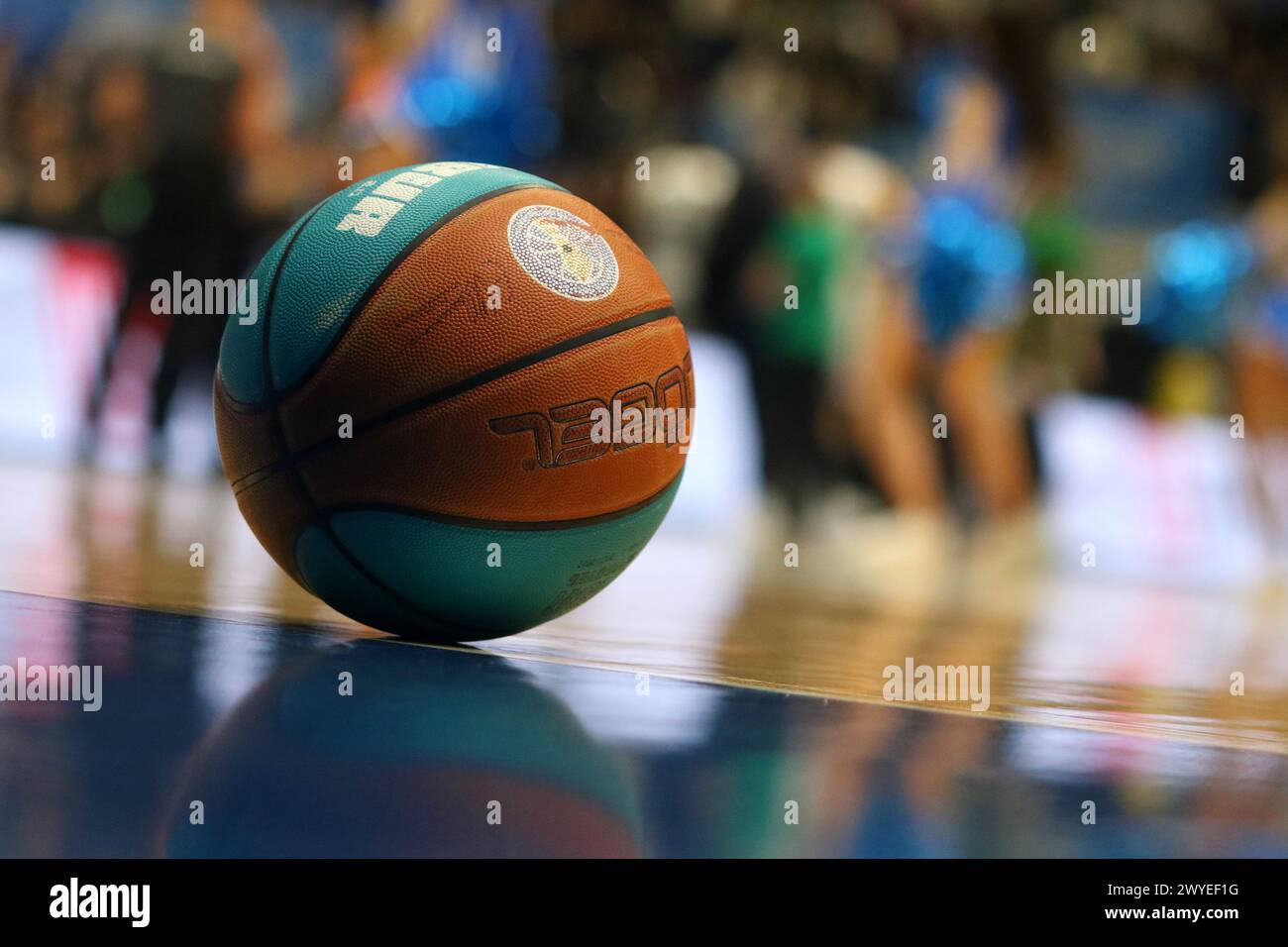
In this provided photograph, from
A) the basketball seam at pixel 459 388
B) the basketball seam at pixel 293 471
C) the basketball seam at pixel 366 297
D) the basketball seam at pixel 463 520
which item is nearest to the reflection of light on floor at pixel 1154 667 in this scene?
the basketball seam at pixel 463 520

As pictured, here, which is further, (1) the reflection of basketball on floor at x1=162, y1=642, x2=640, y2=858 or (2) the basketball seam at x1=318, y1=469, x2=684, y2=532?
(2) the basketball seam at x1=318, y1=469, x2=684, y2=532

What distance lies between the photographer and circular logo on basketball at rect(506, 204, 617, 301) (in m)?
2.28

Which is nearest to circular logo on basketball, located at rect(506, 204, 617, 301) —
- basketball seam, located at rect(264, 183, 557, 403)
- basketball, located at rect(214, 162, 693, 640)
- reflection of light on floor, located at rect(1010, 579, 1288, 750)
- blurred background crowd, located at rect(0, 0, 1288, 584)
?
basketball, located at rect(214, 162, 693, 640)

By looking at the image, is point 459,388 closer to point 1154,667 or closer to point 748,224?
point 1154,667

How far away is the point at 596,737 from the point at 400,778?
1.03 feet

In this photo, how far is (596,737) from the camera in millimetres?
1825

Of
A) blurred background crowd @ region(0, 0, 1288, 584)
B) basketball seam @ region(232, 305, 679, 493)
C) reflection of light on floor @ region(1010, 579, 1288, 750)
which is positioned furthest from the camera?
blurred background crowd @ region(0, 0, 1288, 584)

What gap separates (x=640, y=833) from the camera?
1433mm

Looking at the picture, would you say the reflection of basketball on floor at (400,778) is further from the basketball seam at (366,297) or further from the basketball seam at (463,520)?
the basketball seam at (366,297)

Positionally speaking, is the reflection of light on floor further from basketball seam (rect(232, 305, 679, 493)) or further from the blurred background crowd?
the blurred background crowd

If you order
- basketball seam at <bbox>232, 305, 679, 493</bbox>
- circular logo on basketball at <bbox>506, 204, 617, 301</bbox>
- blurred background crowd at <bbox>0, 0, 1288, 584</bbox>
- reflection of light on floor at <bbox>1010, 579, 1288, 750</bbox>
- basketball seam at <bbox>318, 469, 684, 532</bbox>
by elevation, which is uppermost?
blurred background crowd at <bbox>0, 0, 1288, 584</bbox>

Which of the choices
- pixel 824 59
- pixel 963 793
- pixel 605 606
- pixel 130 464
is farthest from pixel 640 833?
pixel 824 59

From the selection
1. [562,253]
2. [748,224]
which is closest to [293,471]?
[562,253]
